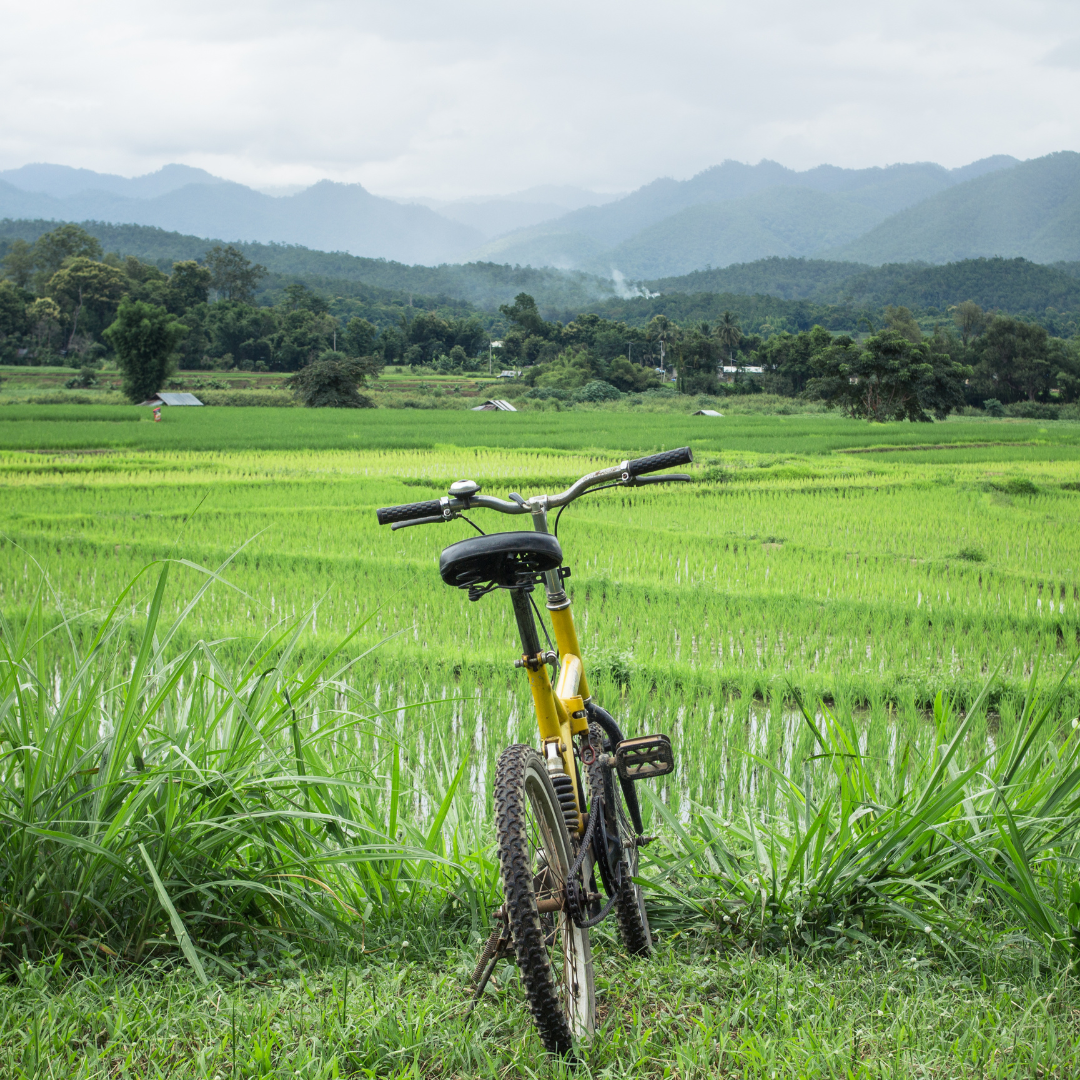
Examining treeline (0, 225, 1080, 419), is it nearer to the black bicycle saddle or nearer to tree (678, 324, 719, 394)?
tree (678, 324, 719, 394)

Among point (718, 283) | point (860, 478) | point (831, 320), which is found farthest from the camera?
point (718, 283)

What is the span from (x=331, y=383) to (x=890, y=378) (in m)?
24.3

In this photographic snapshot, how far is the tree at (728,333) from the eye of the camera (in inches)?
2188

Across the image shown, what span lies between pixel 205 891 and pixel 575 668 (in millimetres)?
991

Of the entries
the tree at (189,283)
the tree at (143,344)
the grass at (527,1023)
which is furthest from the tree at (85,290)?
the grass at (527,1023)

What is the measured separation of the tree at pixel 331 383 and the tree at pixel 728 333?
28.2 metres

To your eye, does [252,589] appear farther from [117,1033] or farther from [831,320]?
[831,320]

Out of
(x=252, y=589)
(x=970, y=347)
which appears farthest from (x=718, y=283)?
(x=252, y=589)

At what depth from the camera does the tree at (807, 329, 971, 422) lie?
33.6 meters

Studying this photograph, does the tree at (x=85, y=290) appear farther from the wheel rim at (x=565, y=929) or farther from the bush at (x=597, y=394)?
the wheel rim at (x=565, y=929)

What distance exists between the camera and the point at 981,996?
1.62 meters

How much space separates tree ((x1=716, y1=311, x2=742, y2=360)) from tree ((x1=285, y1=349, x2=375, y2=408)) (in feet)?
92.7

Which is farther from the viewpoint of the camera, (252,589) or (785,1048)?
(252,589)

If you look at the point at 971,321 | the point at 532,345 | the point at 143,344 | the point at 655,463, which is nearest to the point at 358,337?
the point at 532,345
